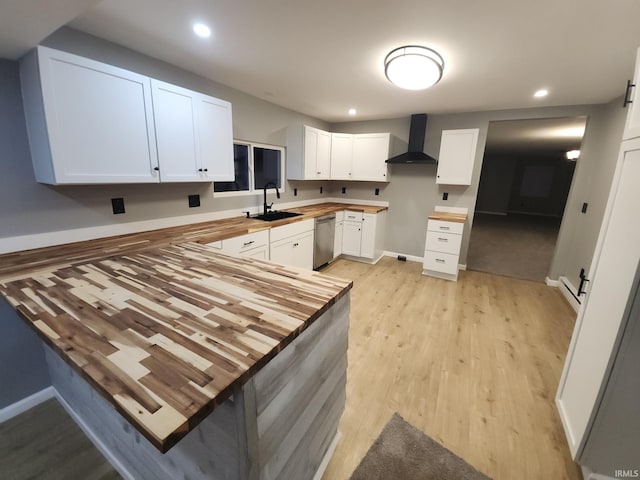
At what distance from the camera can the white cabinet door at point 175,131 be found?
2.03m

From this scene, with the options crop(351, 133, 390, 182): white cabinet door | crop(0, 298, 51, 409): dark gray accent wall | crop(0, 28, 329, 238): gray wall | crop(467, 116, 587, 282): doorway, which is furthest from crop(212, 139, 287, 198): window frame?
crop(467, 116, 587, 282): doorway

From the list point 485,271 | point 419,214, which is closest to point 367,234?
point 419,214

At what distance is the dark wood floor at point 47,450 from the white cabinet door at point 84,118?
147 centimetres

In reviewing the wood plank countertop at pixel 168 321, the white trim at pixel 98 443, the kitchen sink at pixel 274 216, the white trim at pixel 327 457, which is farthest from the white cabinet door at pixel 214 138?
the white trim at pixel 327 457

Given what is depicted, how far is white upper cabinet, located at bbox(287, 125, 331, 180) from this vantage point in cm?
379

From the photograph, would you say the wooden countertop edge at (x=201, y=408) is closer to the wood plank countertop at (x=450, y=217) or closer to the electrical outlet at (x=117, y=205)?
the electrical outlet at (x=117, y=205)

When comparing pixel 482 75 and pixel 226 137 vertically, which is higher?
pixel 482 75

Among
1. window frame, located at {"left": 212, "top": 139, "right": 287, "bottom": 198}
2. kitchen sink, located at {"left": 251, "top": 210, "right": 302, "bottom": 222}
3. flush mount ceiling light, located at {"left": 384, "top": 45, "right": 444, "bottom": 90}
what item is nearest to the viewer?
flush mount ceiling light, located at {"left": 384, "top": 45, "right": 444, "bottom": 90}

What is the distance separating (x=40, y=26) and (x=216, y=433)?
6.30 feet

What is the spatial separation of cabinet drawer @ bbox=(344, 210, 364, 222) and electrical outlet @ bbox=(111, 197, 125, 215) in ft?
10.1

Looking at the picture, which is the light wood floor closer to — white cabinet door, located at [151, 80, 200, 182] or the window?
the window

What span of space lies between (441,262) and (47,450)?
417cm

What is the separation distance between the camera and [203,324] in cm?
90

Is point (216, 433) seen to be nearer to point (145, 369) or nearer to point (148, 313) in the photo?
point (145, 369)
